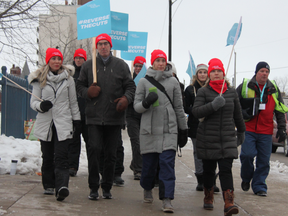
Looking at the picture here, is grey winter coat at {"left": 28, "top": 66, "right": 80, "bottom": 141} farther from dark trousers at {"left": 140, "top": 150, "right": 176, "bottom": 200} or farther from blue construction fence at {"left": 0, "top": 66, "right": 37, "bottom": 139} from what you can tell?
blue construction fence at {"left": 0, "top": 66, "right": 37, "bottom": 139}

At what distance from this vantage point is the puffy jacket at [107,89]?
5.22 m

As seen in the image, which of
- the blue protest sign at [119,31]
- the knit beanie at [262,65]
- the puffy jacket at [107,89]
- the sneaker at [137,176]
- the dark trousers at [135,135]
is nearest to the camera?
the puffy jacket at [107,89]

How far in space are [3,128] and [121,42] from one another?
403 cm

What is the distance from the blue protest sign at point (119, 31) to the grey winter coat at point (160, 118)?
11.9ft

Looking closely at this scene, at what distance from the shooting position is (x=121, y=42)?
29.1 ft

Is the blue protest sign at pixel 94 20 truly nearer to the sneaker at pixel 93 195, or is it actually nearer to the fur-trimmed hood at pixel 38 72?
the fur-trimmed hood at pixel 38 72

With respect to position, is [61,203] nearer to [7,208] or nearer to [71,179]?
[7,208]

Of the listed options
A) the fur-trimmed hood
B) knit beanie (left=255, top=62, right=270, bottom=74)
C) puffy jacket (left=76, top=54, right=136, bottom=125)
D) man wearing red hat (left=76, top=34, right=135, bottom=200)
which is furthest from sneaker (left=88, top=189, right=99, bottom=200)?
knit beanie (left=255, top=62, right=270, bottom=74)

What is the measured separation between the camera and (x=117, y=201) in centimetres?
518

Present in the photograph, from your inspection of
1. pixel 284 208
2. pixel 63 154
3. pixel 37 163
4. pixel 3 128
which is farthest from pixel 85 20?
pixel 3 128

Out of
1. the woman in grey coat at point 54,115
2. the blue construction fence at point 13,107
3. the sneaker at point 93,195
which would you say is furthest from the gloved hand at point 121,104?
the blue construction fence at point 13,107

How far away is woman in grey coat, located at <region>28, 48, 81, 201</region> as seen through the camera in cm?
508

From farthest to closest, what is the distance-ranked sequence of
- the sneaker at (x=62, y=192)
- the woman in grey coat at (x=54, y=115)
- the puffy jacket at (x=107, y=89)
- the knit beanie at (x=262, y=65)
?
the knit beanie at (x=262, y=65) → the puffy jacket at (x=107, y=89) → the woman in grey coat at (x=54, y=115) → the sneaker at (x=62, y=192)

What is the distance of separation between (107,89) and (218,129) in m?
1.57
